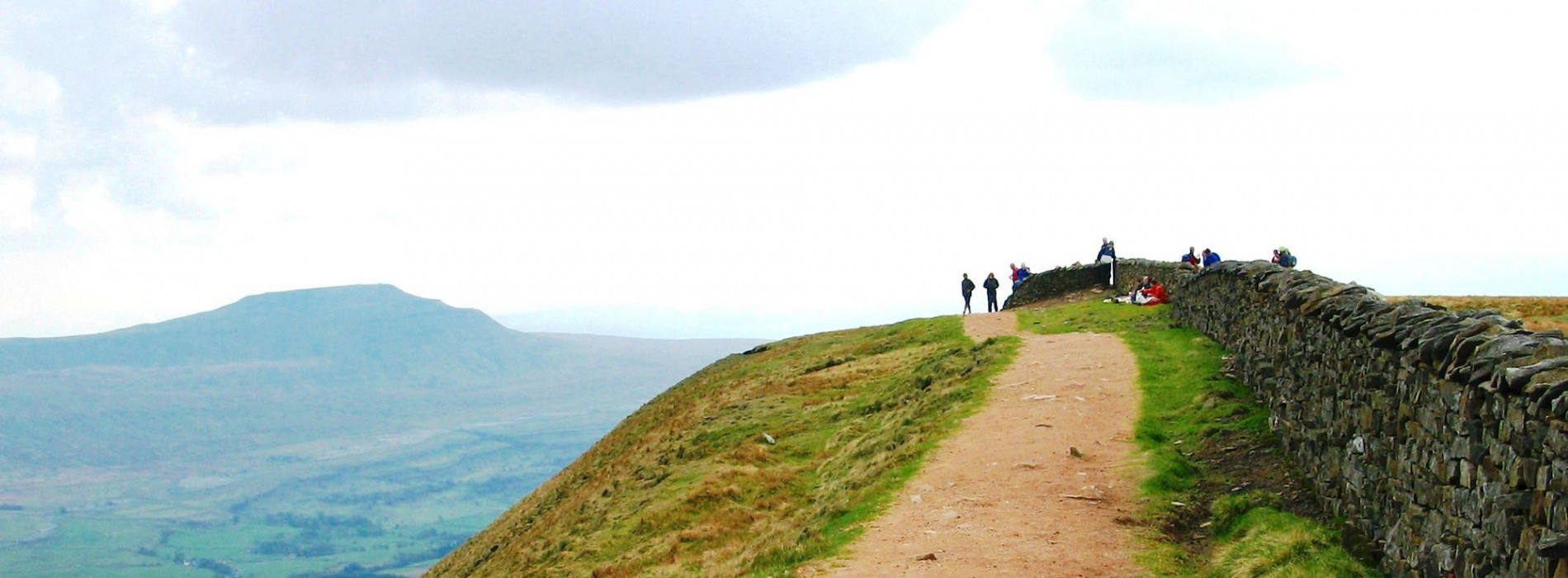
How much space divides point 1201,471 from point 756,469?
36.8 ft

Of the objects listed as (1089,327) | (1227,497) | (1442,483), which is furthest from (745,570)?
(1089,327)

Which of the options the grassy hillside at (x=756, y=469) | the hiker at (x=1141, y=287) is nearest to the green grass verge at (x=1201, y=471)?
the grassy hillside at (x=756, y=469)

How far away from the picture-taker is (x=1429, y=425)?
488 inches

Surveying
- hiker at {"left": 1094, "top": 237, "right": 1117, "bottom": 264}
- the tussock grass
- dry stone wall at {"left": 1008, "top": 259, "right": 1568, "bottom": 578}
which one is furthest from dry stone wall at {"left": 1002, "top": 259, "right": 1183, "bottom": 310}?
the tussock grass

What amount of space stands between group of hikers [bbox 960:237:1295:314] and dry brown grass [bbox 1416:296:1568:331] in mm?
4183

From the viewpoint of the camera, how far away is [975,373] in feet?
107

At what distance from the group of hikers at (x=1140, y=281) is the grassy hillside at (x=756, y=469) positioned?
7436mm

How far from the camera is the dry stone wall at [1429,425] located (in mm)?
9820

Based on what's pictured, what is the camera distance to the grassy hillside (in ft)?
74.8

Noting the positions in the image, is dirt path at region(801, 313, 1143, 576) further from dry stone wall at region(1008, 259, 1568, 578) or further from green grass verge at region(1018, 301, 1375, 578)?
dry stone wall at region(1008, 259, 1568, 578)

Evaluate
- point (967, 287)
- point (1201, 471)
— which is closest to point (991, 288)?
point (967, 287)

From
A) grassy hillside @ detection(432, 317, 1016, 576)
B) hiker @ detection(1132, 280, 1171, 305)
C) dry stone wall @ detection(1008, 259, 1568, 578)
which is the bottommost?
grassy hillside @ detection(432, 317, 1016, 576)

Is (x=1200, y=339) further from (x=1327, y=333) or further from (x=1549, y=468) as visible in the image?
(x=1549, y=468)

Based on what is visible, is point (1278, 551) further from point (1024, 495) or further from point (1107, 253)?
point (1107, 253)
